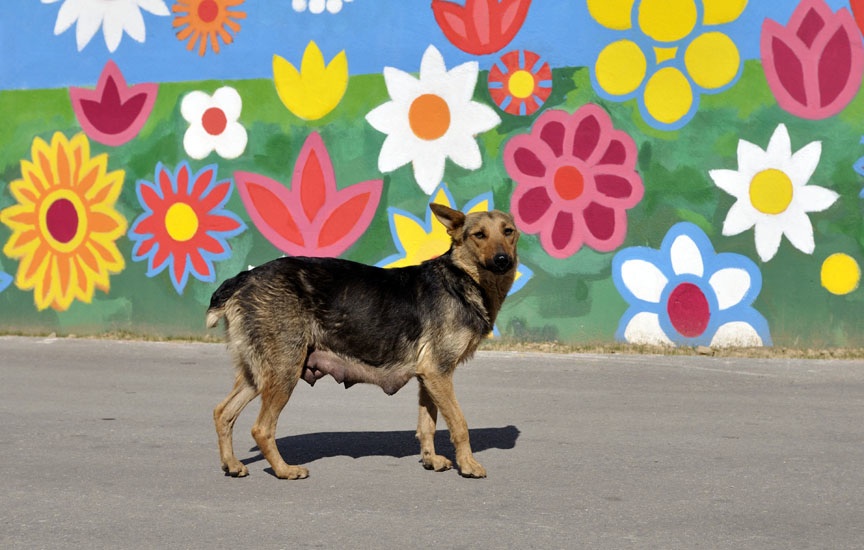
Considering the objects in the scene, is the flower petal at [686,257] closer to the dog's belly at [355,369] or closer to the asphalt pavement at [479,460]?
the asphalt pavement at [479,460]

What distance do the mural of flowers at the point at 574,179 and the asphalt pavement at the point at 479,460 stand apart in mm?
1796

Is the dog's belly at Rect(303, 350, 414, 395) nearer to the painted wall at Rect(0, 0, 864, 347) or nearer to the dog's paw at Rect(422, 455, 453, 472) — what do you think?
the dog's paw at Rect(422, 455, 453, 472)

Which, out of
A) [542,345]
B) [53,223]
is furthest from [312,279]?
[53,223]

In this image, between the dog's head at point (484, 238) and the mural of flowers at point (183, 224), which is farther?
the mural of flowers at point (183, 224)

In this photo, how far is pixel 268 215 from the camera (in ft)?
44.8

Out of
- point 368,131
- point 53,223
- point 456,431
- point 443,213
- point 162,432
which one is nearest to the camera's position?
point 456,431

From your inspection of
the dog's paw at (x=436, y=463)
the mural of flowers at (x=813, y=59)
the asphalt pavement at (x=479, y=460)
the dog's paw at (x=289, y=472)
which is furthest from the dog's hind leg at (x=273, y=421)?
the mural of flowers at (x=813, y=59)

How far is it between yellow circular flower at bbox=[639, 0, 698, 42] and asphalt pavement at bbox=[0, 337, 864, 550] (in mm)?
3611

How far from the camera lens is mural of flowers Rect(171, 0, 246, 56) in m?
13.8

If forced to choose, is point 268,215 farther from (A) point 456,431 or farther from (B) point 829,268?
(A) point 456,431

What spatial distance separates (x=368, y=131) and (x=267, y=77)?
4.63 feet

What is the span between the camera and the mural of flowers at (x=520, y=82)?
12.8m

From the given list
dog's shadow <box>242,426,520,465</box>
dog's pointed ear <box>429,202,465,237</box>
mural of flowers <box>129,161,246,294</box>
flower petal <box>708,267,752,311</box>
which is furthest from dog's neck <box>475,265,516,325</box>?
mural of flowers <box>129,161,246,294</box>

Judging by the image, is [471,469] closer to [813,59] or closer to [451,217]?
[451,217]
